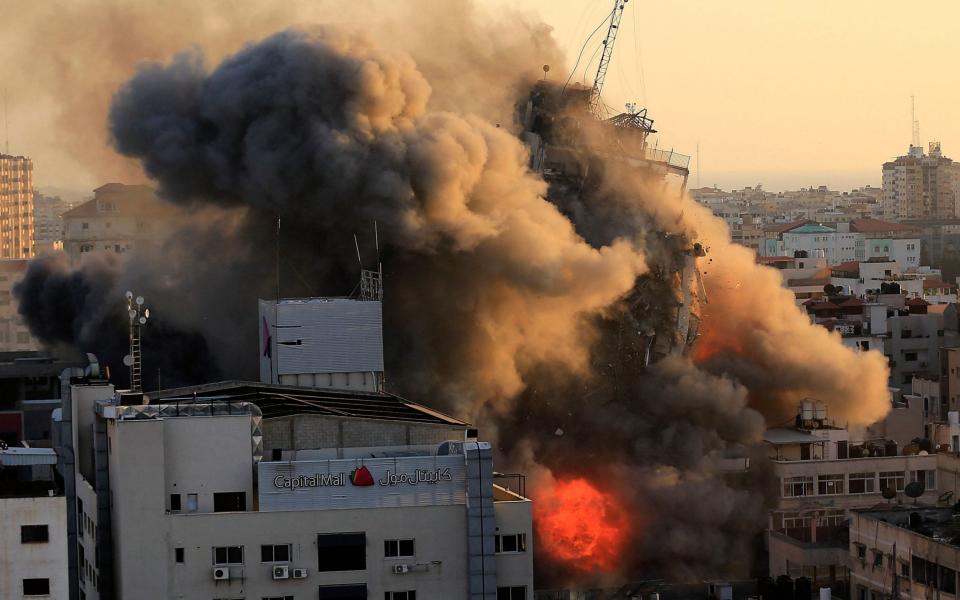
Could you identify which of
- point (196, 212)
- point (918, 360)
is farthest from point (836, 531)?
point (918, 360)

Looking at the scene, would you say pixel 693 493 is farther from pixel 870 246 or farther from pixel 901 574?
pixel 870 246

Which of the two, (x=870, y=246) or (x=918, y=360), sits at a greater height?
(x=870, y=246)

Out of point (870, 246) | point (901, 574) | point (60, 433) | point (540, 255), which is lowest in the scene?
point (901, 574)

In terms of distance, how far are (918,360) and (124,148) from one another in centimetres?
3237

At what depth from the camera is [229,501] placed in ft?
116

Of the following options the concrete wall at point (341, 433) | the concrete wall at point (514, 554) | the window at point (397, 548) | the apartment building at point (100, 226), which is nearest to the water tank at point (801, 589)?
the concrete wall at point (341, 433)

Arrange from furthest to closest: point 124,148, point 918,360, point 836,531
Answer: point 918,360 → point 124,148 → point 836,531

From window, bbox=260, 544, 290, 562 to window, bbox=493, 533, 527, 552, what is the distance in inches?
129

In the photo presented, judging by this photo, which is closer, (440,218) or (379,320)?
(379,320)

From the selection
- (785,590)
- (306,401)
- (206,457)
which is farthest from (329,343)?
(206,457)

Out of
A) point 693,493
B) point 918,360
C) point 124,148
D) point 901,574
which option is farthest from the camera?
point 918,360

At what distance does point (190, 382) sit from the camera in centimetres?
5781

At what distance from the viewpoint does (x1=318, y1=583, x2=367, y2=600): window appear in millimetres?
34438

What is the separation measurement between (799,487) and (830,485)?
2.69 feet
